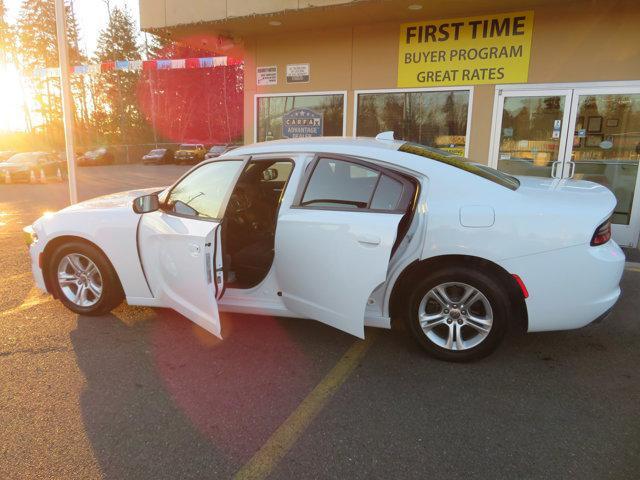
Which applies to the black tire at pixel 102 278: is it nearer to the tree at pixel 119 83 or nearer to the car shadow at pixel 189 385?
the car shadow at pixel 189 385

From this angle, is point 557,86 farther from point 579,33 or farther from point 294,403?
point 294,403

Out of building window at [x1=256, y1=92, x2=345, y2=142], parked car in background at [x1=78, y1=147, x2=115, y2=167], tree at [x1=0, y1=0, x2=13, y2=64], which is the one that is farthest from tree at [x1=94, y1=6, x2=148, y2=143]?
building window at [x1=256, y1=92, x2=345, y2=142]

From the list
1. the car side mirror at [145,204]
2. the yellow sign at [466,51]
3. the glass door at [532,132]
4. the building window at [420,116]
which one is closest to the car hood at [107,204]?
the car side mirror at [145,204]

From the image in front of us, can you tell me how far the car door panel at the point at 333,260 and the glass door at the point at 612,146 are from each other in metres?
5.36

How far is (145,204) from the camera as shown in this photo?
3.81 m

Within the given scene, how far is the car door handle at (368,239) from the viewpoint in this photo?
317 cm

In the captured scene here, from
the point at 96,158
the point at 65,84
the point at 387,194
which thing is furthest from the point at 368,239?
the point at 96,158

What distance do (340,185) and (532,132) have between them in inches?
203

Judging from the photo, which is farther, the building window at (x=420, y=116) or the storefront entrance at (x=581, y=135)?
the building window at (x=420, y=116)

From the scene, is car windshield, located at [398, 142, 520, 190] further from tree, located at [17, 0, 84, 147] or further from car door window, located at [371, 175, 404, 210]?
tree, located at [17, 0, 84, 147]

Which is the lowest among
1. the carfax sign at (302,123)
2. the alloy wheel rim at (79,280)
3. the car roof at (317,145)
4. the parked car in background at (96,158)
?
the parked car in background at (96,158)

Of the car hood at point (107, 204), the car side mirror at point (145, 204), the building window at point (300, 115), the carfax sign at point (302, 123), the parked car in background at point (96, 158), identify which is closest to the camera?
the car side mirror at point (145, 204)

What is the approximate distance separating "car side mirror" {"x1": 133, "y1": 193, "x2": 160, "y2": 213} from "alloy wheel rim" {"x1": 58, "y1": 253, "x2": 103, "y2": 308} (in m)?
0.85

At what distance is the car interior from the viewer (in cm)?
416
